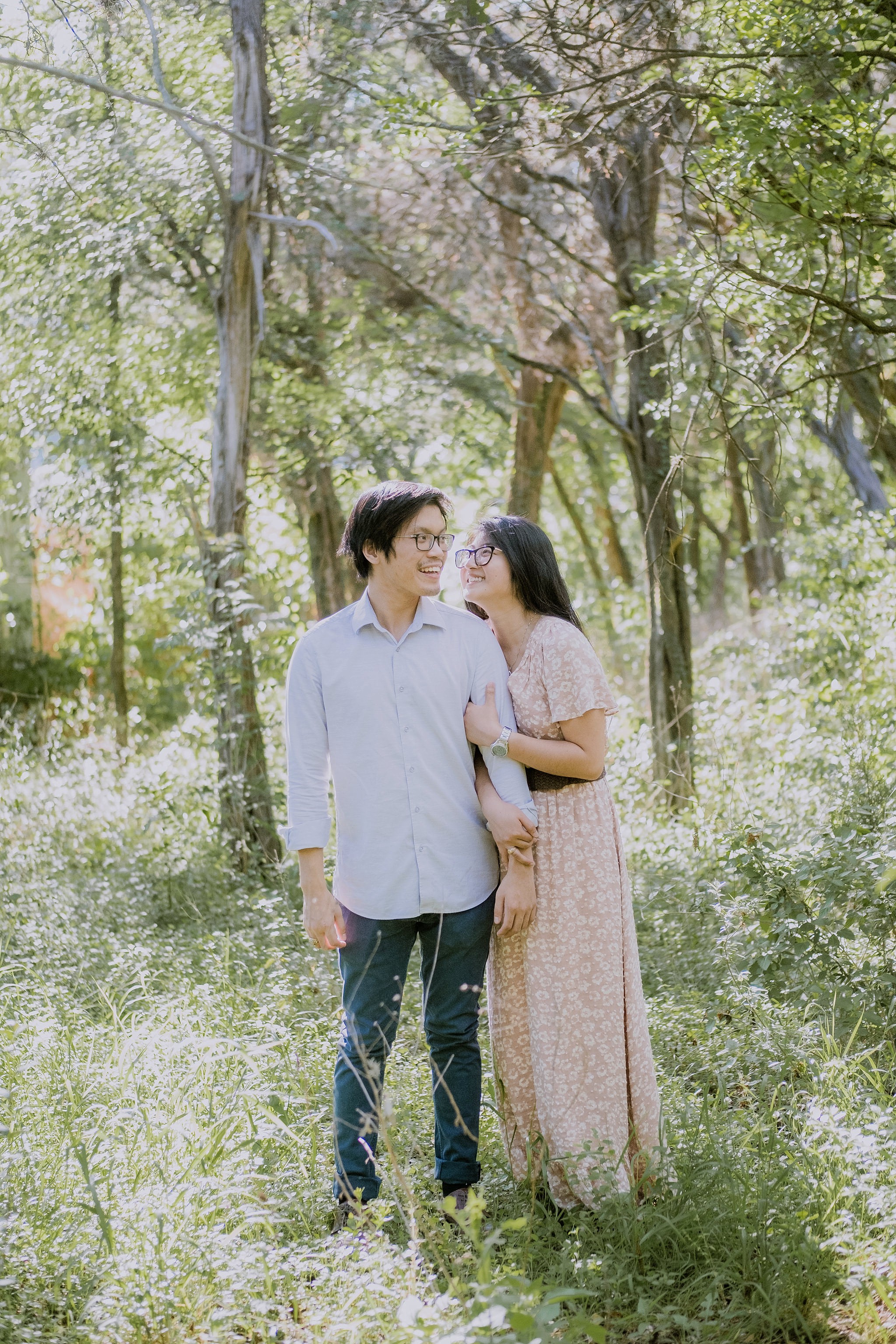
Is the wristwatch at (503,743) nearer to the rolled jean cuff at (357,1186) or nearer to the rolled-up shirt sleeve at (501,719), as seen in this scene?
the rolled-up shirt sleeve at (501,719)

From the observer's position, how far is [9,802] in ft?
23.2

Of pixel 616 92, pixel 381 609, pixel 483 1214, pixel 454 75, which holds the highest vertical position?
pixel 454 75

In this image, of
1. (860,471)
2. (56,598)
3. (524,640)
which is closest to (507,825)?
(524,640)

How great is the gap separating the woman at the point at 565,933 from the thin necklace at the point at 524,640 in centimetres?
5

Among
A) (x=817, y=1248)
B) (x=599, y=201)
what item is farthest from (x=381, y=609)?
(x=599, y=201)

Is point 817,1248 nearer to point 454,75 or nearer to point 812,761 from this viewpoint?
point 812,761

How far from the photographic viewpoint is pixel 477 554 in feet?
10.3

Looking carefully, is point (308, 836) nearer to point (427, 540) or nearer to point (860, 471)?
point (427, 540)

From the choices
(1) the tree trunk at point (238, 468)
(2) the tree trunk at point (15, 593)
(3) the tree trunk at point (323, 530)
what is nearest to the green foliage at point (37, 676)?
(2) the tree trunk at point (15, 593)

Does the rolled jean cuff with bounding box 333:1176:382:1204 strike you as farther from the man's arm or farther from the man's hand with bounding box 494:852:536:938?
the man's hand with bounding box 494:852:536:938

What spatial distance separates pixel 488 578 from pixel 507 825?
2.18 feet

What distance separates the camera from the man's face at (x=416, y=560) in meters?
2.97

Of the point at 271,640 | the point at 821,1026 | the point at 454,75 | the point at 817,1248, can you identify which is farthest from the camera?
the point at 271,640

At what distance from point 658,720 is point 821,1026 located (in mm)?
3889
